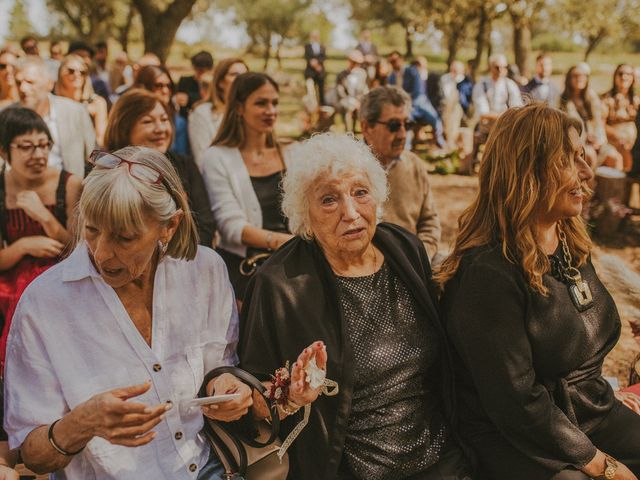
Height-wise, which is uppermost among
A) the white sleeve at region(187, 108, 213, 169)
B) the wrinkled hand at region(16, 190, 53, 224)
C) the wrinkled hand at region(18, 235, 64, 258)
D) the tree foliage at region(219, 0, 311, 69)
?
the tree foliage at region(219, 0, 311, 69)

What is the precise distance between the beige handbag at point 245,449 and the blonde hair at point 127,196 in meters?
0.61

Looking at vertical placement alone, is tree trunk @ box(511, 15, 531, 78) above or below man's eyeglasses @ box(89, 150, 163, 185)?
above

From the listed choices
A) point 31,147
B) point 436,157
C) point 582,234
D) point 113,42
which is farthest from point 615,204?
point 113,42

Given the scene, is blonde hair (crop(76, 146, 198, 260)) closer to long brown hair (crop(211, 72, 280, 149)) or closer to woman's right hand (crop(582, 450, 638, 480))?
woman's right hand (crop(582, 450, 638, 480))

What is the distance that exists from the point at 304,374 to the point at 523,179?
110 cm

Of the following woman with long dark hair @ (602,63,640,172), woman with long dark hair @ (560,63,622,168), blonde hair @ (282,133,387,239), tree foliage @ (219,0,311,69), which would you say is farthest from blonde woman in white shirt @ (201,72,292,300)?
tree foliage @ (219,0,311,69)

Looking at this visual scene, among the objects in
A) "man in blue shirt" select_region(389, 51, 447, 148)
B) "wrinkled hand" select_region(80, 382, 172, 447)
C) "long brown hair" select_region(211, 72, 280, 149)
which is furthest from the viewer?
"man in blue shirt" select_region(389, 51, 447, 148)

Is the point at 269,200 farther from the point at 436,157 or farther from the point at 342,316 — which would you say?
the point at 436,157

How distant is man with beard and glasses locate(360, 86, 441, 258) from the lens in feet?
13.2

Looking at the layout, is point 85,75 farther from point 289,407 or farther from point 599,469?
point 599,469

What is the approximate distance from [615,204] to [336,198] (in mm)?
6251

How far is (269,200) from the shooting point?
4.09 meters

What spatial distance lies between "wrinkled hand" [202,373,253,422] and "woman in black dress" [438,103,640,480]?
838 mm

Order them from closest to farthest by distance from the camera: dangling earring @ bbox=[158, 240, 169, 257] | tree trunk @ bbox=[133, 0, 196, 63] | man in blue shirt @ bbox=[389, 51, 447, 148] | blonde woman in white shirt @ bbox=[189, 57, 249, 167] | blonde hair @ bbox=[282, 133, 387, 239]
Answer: dangling earring @ bbox=[158, 240, 169, 257] < blonde hair @ bbox=[282, 133, 387, 239] < blonde woman in white shirt @ bbox=[189, 57, 249, 167] < man in blue shirt @ bbox=[389, 51, 447, 148] < tree trunk @ bbox=[133, 0, 196, 63]
